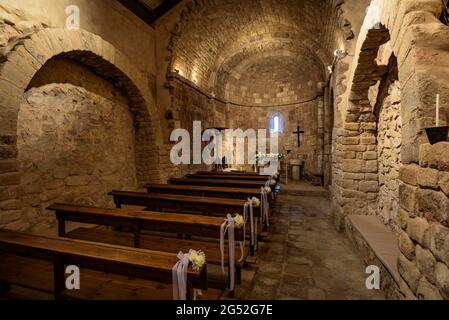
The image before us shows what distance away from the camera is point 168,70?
745cm

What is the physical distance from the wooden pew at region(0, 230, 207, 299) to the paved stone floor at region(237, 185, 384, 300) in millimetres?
1272

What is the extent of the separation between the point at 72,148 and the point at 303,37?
8745 mm

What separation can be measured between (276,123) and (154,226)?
34.8 ft

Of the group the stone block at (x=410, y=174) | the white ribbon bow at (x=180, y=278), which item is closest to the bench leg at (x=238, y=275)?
the white ribbon bow at (x=180, y=278)

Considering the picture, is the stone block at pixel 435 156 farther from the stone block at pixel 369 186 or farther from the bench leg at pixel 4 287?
the bench leg at pixel 4 287

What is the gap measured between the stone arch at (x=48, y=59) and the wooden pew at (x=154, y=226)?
88 cm

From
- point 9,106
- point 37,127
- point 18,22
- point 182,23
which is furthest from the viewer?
point 182,23

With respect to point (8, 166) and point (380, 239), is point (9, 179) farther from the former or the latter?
point (380, 239)

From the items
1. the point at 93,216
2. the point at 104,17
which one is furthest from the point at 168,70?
the point at 93,216

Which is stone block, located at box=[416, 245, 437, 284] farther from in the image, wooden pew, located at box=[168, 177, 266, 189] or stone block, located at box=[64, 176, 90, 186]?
stone block, located at box=[64, 176, 90, 186]

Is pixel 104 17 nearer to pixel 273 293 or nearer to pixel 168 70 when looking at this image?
pixel 168 70

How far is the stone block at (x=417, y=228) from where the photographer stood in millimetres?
1810

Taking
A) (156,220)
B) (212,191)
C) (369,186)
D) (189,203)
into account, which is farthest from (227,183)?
(156,220)

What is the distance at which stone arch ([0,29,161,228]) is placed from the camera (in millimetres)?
3406
